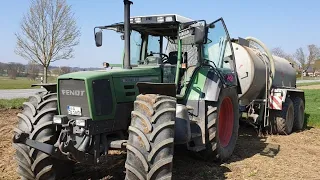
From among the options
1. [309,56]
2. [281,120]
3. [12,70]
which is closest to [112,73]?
[281,120]

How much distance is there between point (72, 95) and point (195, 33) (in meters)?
1.94

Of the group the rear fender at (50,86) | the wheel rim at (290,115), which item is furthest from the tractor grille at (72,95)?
the wheel rim at (290,115)

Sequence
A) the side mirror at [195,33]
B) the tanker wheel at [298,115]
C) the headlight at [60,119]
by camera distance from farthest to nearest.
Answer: the tanker wheel at [298,115], the side mirror at [195,33], the headlight at [60,119]

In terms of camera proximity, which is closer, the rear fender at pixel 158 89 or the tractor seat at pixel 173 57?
the rear fender at pixel 158 89

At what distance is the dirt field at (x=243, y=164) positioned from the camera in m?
5.60

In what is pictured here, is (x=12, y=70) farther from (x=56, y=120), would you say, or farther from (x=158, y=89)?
(x=158, y=89)

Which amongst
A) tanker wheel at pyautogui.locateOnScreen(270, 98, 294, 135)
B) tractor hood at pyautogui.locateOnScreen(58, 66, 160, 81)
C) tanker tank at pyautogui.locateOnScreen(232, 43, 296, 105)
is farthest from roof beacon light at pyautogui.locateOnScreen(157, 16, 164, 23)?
tanker wheel at pyautogui.locateOnScreen(270, 98, 294, 135)

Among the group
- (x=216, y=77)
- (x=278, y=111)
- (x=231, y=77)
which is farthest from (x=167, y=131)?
(x=278, y=111)

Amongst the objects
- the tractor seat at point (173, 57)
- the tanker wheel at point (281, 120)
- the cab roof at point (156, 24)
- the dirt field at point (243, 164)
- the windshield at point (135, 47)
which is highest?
the cab roof at point (156, 24)

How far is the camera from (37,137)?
4848mm

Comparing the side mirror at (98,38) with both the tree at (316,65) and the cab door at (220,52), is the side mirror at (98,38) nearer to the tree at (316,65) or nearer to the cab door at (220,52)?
the cab door at (220,52)

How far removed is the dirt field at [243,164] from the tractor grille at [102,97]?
120 cm

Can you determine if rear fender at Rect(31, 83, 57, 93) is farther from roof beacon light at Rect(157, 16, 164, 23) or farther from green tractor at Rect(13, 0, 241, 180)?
roof beacon light at Rect(157, 16, 164, 23)

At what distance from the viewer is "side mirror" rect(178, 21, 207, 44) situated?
5.09m
